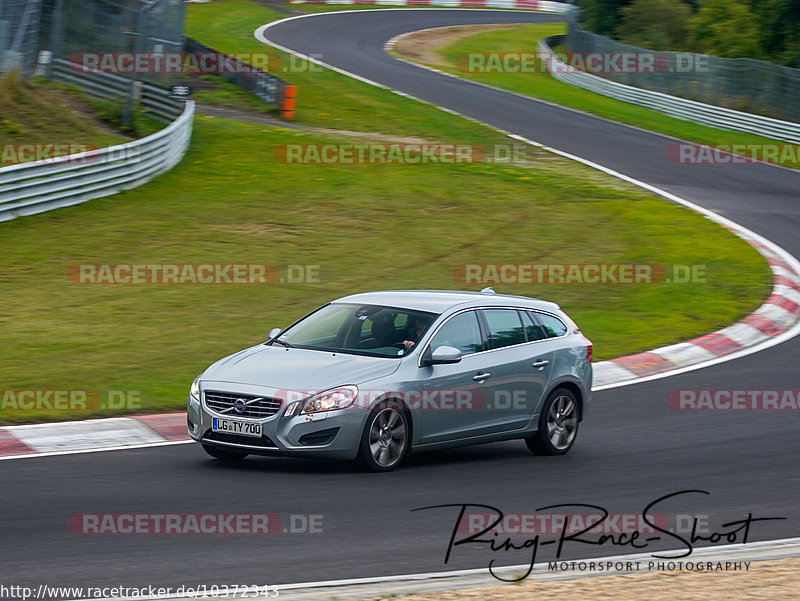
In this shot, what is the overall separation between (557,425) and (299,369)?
2877mm

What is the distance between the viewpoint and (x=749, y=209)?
26.4m

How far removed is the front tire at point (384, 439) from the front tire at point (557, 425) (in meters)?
1.76

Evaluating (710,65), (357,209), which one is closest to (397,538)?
(357,209)

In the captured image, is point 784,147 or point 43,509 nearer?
point 43,509

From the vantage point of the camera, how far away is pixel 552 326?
11.4 meters

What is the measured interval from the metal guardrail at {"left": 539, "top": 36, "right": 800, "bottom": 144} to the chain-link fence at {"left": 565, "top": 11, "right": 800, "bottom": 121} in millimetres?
759

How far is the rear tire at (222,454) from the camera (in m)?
9.70

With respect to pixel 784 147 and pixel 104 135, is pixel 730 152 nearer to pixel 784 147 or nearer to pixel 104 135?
pixel 784 147

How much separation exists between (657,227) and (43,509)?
1793cm

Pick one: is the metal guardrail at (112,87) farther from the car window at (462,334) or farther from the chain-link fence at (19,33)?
the car window at (462,334)

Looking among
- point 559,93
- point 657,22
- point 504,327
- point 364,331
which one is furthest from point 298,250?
point 657,22

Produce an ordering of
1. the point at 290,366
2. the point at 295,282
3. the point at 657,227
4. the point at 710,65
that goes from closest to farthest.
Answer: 1. the point at 290,366
2. the point at 295,282
3. the point at 657,227
4. the point at 710,65

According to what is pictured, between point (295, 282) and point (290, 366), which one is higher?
point (290, 366)

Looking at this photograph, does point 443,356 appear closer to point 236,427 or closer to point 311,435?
point 311,435
